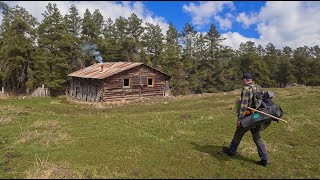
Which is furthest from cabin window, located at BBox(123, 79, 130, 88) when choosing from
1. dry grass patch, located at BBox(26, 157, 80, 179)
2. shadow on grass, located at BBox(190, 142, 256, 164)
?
dry grass patch, located at BBox(26, 157, 80, 179)

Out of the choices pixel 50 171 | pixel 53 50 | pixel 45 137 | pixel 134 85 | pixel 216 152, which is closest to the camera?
pixel 50 171

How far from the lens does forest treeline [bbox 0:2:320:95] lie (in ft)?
148

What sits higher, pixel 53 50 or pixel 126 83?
pixel 53 50

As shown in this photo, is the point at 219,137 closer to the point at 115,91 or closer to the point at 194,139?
the point at 194,139

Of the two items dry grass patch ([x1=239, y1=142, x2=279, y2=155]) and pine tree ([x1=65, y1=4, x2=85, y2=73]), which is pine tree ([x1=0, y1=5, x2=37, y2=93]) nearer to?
pine tree ([x1=65, y1=4, x2=85, y2=73])

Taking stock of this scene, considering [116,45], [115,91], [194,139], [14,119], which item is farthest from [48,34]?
[194,139]

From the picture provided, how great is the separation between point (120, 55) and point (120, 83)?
87.0 feet

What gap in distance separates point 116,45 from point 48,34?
15.4 meters

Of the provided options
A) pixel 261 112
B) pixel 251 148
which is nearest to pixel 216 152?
pixel 251 148

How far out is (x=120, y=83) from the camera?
3466 centimetres

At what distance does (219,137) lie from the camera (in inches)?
536

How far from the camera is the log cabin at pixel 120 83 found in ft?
110

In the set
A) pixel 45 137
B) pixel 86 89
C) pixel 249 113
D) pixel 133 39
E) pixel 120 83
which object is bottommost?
pixel 45 137

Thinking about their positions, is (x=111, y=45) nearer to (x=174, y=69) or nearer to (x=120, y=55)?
(x=120, y=55)
